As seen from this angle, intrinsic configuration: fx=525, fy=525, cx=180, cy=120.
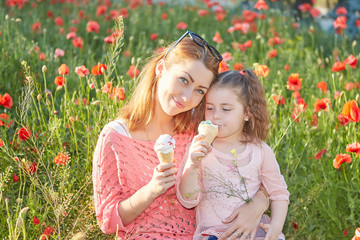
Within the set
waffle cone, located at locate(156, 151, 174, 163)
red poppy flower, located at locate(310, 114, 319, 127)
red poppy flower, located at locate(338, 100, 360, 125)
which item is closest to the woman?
waffle cone, located at locate(156, 151, 174, 163)

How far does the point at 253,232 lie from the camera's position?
2408 millimetres

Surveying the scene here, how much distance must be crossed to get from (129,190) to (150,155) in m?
0.20

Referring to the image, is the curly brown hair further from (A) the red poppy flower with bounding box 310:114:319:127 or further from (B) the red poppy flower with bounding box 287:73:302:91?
(A) the red poppy flower with bounding box 310:114:319:127

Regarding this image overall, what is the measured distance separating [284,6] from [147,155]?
17.7ft

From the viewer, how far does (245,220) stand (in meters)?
2.39

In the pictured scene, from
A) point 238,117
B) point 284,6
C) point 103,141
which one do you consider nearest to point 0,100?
point 103,141

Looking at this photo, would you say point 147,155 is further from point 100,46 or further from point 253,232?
point 100,46

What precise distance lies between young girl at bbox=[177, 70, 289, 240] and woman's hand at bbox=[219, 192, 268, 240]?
0.04ft

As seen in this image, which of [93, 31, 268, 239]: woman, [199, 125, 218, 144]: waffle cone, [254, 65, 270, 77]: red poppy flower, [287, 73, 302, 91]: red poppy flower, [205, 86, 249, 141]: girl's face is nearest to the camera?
[199, 125, 218, 144]: waffle cone

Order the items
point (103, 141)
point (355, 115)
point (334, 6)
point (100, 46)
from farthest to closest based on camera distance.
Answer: point (334, 6) → point (100, 46) → point (355, 115) → point (103, 141)

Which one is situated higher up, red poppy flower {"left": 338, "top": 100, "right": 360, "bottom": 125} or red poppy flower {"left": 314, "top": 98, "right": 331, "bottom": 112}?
red poppy flower {"left": 338, "top": 100, "right": 360, "bottom": 125}

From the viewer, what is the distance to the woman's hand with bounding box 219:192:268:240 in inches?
92.9

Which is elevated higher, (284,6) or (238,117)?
(238,117)

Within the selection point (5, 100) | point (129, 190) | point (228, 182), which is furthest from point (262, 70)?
point (5, 100)
